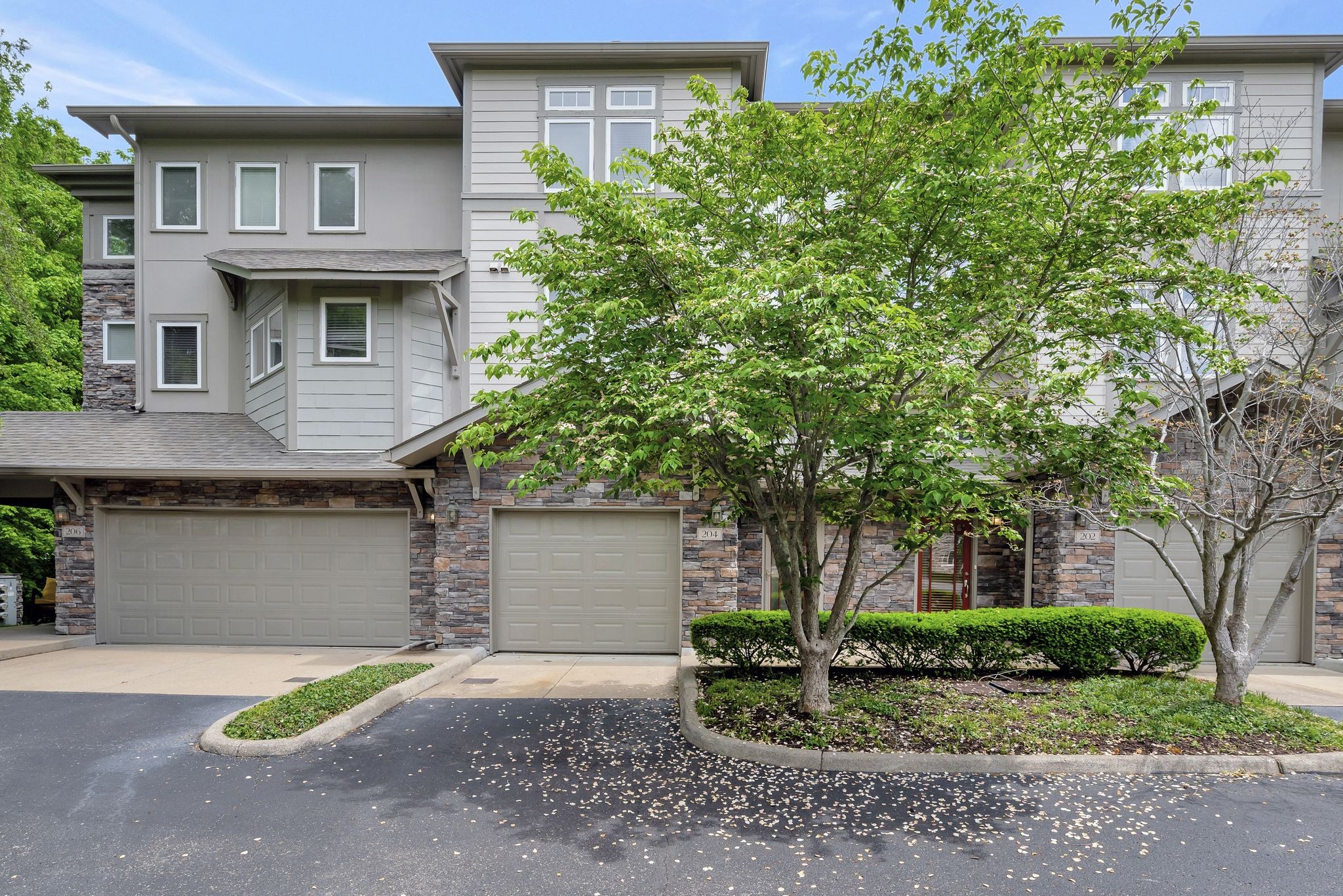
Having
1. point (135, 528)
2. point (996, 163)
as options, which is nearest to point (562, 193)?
point (996, 163)

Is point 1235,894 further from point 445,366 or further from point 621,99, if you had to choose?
point 621,99

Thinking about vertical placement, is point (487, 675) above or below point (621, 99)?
below

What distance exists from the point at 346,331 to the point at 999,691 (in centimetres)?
1050

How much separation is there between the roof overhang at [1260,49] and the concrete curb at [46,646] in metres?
18.0

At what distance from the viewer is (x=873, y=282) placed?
5746 mm

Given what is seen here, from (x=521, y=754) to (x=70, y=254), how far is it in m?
18.7

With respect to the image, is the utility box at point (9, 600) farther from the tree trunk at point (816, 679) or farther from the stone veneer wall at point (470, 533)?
the tree trunk at point (816, 679)

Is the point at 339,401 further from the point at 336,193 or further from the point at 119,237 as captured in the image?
the point at 119,237

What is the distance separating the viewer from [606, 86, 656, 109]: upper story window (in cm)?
1174

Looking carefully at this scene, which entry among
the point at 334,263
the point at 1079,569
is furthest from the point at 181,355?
the point at 1079,569

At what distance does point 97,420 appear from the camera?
1204 centimetres

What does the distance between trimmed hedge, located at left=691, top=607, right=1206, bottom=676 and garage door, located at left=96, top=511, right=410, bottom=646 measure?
5.41 metres

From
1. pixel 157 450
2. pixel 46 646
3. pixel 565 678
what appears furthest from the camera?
pixel 157 450

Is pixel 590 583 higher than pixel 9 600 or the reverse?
higher
